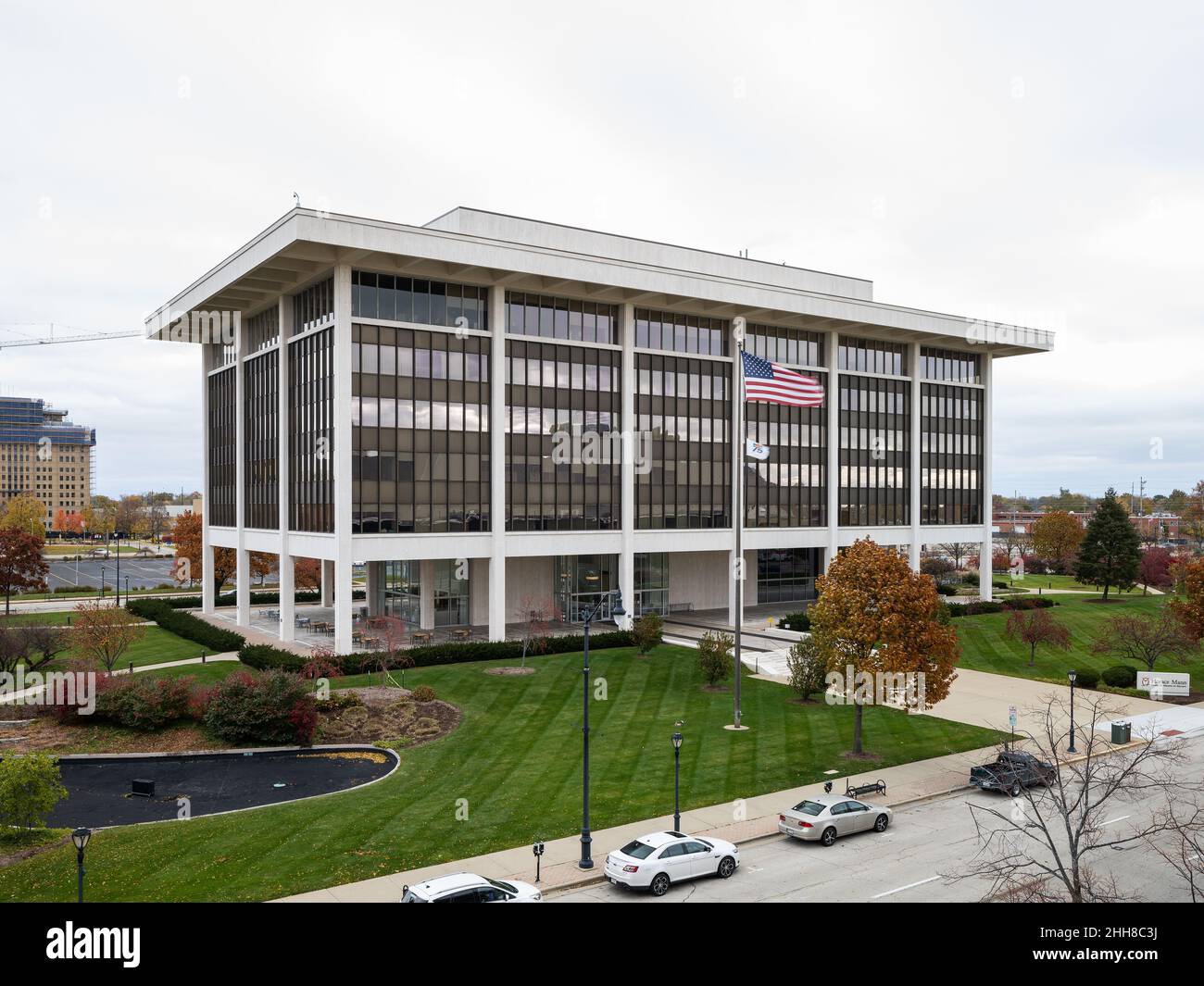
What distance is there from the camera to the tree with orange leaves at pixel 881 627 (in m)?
31.3

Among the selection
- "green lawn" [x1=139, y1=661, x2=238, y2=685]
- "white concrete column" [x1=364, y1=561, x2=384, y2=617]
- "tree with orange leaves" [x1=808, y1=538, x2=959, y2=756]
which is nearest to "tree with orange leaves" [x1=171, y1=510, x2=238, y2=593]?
"white concrete column" [x1=364, y1=561, x2=384, y2=617]

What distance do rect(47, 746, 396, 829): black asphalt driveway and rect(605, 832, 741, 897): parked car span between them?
1238cm

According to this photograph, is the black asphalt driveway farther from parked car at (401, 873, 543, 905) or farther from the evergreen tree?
the evergreen tree

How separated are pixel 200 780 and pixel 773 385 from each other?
27.7 metres

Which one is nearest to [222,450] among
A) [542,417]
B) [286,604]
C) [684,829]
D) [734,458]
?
[286,604]

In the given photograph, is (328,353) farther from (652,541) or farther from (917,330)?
(917,330)

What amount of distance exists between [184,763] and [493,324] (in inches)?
1192

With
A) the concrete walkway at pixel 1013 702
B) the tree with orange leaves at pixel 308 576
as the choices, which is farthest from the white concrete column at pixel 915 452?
the tree with orange leaves at pixel 308 576

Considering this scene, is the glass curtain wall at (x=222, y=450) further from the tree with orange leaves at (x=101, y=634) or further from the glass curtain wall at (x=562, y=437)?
the glass curtain wall at (x=562, y=437)

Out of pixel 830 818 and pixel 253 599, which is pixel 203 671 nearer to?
pixel 253 599

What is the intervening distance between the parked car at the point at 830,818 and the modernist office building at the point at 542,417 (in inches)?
686

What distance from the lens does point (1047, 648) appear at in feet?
188

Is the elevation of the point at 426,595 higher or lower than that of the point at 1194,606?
lower
